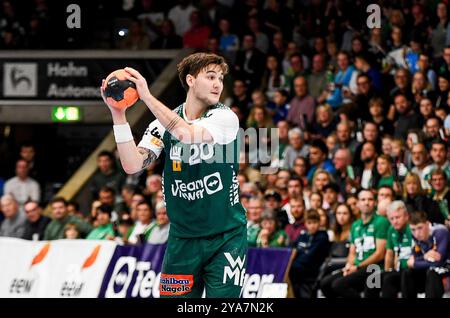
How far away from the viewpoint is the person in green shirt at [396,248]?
13.4 meters

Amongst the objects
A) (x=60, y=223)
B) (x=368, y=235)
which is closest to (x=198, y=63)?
(x=368, y=235)

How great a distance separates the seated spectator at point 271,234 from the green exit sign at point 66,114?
257 inches

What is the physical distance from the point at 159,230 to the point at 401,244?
11.5 feet

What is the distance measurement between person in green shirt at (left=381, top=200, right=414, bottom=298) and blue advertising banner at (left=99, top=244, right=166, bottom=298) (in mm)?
2832

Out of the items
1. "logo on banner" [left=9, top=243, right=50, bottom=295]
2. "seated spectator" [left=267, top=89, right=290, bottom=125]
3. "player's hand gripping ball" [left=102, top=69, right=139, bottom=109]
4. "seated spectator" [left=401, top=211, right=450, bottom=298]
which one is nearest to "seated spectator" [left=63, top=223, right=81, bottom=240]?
"logo on banner" [left=9, top=243, right=50, bottom=295]

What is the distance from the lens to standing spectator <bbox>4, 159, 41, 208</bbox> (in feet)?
63.7

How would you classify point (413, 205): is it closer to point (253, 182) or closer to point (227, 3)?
point (253, 182)

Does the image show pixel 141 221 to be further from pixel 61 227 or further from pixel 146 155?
pixel 146 155

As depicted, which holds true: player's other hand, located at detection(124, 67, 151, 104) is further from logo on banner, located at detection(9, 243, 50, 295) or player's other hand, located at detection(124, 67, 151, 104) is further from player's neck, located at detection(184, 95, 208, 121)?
logo on banner, located at detection(9, 243, 50, 295)

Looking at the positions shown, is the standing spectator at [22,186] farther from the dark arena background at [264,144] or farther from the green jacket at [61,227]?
the green jacket at [61,227]

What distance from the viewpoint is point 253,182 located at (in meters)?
16.6

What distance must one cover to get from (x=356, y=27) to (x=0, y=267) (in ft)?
22.9

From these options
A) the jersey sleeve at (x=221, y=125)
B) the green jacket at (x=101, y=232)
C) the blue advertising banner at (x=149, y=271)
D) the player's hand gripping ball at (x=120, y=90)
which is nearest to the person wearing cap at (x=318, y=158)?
the blue advertising banner at (x=149, y=271)
